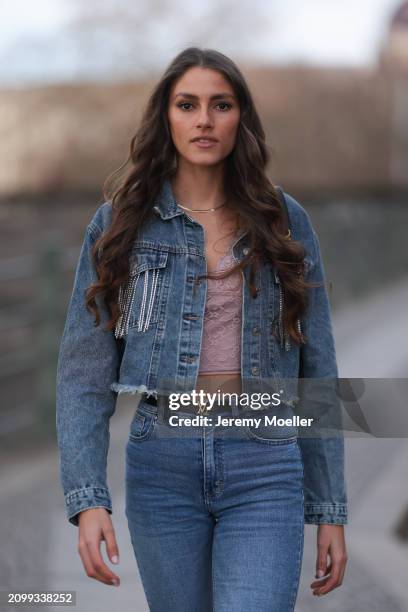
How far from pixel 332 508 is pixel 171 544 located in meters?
0.36

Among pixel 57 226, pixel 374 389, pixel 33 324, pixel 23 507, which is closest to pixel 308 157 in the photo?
pixel 57 226

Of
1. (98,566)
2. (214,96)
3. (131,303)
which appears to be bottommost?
(98,566)

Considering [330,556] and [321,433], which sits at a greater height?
[321,433]

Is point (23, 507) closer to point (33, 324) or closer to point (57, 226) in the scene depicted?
point (33, 324)

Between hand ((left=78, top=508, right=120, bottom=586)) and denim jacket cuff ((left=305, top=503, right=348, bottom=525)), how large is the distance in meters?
0.41

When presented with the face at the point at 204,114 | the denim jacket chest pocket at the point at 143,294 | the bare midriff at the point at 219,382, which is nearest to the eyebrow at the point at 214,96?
the face at the point at 204,114

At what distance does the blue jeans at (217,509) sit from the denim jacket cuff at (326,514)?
0.13m

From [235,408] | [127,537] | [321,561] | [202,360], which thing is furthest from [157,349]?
[127,537]

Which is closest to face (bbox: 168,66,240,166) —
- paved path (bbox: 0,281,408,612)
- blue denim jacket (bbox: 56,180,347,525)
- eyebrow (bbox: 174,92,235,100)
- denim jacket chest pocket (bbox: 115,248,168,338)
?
eyebrow (bbox: 174,92,235,100)

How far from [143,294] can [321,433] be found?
46 cm

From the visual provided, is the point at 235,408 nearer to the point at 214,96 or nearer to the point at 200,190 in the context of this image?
the point at 200,190

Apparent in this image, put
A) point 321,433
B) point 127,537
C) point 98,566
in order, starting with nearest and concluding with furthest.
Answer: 1. point 98,566
2. point 321,433
3. point 127,537

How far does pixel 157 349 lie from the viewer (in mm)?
→ 2264

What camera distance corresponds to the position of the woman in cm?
218
